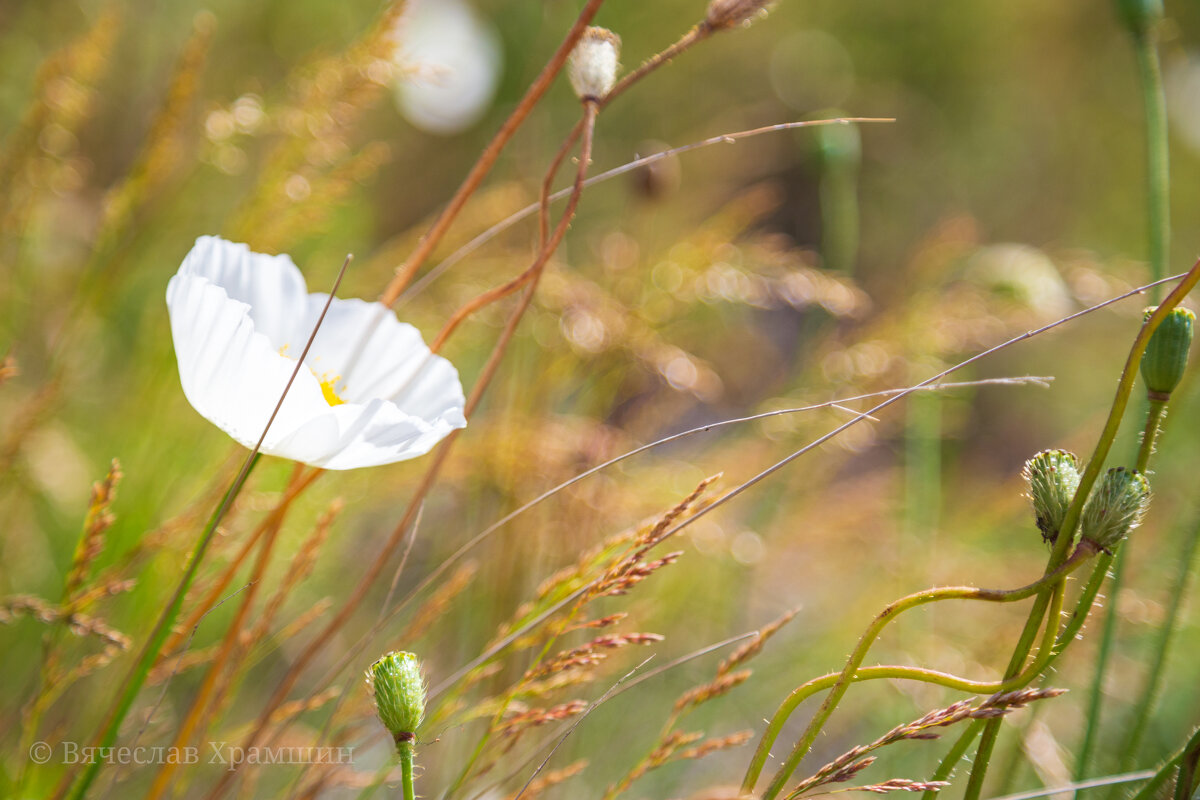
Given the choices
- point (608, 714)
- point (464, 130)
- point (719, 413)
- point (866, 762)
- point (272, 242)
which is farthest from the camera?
point (464, 130)

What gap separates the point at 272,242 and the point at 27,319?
1.93ft

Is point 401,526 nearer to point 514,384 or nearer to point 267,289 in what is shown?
point 267,289

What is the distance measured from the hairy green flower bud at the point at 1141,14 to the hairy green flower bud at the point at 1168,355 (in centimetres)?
38

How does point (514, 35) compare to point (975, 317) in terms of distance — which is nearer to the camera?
point (975, 317)

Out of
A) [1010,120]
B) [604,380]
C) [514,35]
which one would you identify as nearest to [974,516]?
[604,380]

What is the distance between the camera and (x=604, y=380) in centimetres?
102

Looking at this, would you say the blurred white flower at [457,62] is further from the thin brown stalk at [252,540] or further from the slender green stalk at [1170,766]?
the slender green stalk at [1170,766]

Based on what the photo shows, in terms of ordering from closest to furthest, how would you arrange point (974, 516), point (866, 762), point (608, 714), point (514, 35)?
point (866, 762)
point (608, 714)
point (974, 516)
point (514, 35)

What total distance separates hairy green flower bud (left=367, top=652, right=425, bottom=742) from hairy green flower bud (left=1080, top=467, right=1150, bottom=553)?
260mm

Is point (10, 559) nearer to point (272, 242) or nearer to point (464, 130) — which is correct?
point (272, 242)

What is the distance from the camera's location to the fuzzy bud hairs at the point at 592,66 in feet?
1.25

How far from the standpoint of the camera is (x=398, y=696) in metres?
0.31

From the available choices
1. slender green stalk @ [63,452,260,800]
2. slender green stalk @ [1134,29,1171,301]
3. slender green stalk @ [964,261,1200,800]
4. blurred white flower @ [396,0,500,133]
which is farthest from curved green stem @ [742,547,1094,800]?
blurred white flower @ [396,0,500,133]

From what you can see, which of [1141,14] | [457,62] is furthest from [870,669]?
[457,62]
